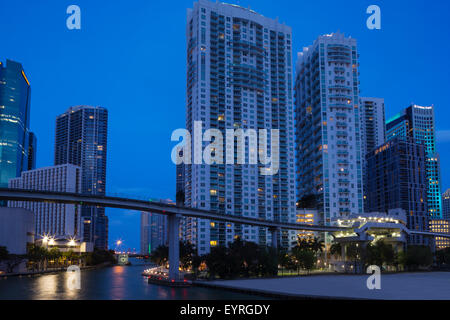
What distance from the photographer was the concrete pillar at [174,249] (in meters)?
93.0

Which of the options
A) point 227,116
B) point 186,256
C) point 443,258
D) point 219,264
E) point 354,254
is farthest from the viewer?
point 227,116

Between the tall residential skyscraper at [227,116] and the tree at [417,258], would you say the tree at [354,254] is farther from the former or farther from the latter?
the tall residential skyscraper at [227,116]

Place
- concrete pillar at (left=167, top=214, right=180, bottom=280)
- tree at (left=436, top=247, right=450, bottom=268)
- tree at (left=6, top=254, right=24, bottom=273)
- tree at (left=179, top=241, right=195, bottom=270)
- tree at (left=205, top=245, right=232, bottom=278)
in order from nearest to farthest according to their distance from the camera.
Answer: concrete pillar at (left=167, top=214, right=180, bottom=280), tree at (left=205, top=245, right=232, bottom=278), tree at (left=6, top=254, right=24, bottom=273), tree at (left=179, top=241, right=195, bottom=270), tree at (left=436, top=247, right=450, bottom=268)

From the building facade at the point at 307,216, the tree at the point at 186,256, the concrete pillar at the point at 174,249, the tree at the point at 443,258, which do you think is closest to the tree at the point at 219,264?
the concrete pillar at the point at 174,249

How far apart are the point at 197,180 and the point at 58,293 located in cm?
10361

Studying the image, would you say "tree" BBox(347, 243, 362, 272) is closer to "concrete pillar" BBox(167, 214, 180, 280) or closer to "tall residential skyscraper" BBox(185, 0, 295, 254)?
"concrete pillar" BBox(167, 214, 180, 280)

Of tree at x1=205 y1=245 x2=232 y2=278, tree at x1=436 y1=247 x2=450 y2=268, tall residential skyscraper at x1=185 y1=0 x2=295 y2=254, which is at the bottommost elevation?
tree at x1=436 y1=247 x2=450 y2=268

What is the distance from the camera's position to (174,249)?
95.7 metres

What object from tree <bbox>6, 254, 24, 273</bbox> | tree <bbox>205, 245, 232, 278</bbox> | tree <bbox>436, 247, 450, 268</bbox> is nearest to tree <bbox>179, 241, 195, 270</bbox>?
tree <bbox>205, 245, 232, 278</bbox>

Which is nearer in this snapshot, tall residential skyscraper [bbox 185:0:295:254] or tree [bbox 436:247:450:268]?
tree [bbox 436:247:450:268]

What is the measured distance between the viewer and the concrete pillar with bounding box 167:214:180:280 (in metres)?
93.0

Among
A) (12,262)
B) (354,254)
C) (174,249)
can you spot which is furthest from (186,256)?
(12,262)

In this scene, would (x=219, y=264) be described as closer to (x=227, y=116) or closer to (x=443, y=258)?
(x=443, y=258)
